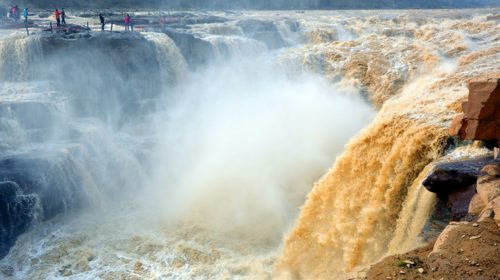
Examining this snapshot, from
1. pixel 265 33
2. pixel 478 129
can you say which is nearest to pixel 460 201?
pixel 478 129

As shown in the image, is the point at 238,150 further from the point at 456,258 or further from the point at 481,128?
the point at 456,258

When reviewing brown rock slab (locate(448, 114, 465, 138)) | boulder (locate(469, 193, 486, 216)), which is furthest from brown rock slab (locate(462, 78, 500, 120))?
boulder (locate(469, 193, 486, 216))

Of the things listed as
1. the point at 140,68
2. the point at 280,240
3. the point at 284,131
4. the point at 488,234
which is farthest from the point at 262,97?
the point at 488,234

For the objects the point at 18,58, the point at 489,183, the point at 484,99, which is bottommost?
the point at 489,183

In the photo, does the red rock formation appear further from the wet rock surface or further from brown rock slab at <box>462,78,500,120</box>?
the wet rock surface

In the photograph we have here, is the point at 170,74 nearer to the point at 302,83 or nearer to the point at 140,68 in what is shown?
the point at 140,68

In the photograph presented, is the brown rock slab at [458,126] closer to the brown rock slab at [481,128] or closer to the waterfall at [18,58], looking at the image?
the brown rock slab at [481,128]
